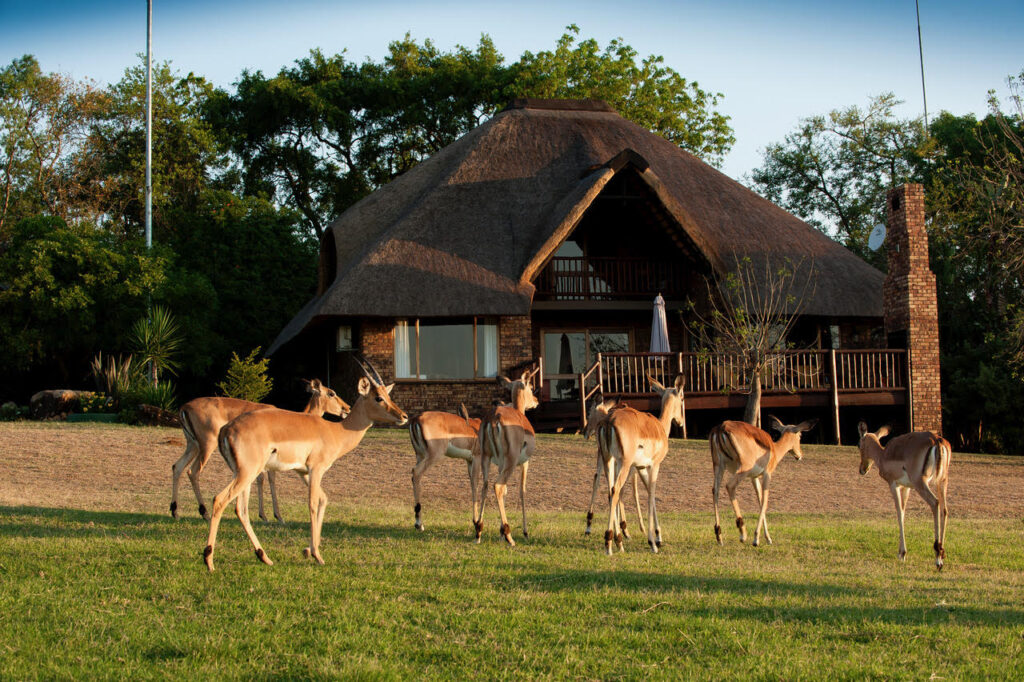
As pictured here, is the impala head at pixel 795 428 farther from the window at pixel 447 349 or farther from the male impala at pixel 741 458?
the window at pixel 447 349

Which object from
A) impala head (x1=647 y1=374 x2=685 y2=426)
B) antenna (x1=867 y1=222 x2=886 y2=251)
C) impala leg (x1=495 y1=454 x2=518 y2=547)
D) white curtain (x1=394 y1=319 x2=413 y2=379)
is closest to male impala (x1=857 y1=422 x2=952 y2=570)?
impala head (x1=647 y1=374 x2=685 y2=426)

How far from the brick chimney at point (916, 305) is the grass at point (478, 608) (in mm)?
15196

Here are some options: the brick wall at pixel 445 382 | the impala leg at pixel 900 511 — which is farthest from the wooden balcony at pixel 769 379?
the impala leg at pixel 900 511

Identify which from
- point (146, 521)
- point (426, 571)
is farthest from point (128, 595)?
point (146, 521)

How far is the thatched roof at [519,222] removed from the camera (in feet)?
77.6

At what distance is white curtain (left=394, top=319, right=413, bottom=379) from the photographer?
24547mm

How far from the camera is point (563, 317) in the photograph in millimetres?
27562

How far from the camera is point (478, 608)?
6715 mm

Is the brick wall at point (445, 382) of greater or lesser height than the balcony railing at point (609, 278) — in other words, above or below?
below

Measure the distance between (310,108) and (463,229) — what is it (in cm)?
1564

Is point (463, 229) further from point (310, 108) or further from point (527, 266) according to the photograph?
point (310, 108)

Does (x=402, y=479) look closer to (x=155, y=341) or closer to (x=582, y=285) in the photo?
(x=155, y=341)

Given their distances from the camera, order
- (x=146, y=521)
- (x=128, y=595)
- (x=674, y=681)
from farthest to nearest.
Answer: (x=146, y=521), (x=128, y=595), (x=674, y=681)

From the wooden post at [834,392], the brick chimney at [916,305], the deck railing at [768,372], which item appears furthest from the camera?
the brick chimney at [916,305]
